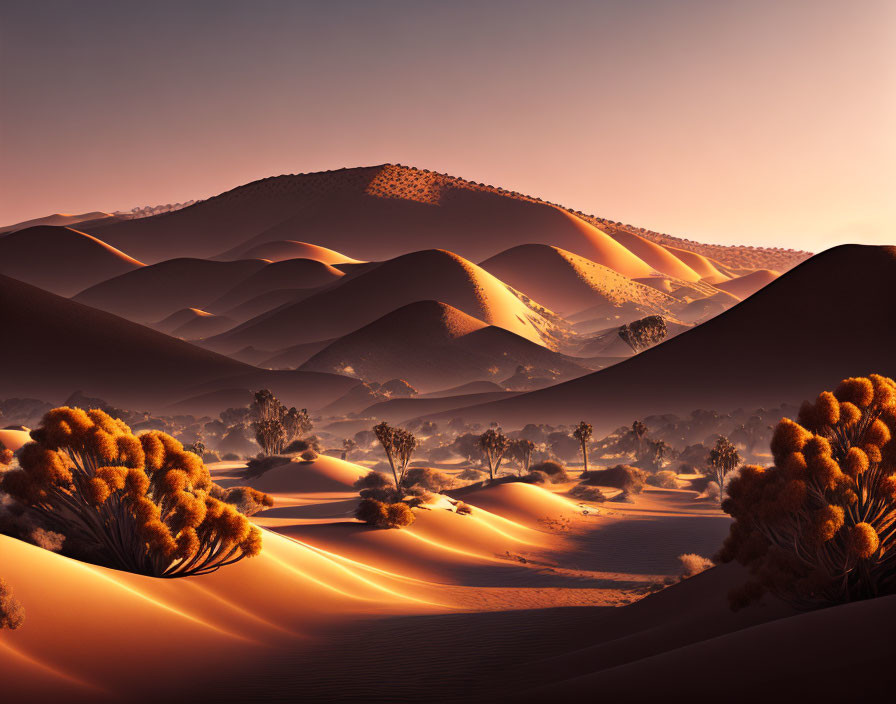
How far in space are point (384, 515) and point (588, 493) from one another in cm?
1798

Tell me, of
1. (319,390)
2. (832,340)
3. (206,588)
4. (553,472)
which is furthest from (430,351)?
(206,588)

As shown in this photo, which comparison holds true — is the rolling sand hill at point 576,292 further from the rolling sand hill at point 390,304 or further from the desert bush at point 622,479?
the desert bush at point 622,479

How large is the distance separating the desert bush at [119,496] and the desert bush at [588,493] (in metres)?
28.3

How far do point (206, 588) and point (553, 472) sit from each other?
35.0m

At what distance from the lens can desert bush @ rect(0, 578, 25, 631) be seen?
9.71m

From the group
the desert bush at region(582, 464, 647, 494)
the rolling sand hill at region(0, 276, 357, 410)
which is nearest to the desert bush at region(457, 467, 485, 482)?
the desert bush at region(582, 464, 647, 494)

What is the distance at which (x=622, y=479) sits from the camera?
44.1 m

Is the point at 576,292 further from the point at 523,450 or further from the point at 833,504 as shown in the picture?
the point at 833,504

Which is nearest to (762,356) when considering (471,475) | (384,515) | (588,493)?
(471,475)

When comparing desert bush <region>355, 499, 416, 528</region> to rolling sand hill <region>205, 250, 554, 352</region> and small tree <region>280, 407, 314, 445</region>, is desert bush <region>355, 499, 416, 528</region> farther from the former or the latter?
rolling sand hill <region>205, 250, 554, 352</region>

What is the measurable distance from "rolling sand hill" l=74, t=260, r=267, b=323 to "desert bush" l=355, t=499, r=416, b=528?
17038 centimetres

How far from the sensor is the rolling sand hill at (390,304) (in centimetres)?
15375

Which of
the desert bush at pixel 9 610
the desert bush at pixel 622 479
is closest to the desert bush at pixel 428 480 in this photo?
the desert bush at pixel 622 479

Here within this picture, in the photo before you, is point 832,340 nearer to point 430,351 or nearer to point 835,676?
point 430,351
